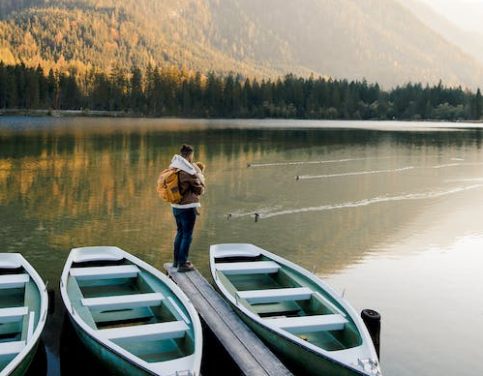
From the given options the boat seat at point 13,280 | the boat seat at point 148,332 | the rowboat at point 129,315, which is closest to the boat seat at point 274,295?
the rowboat at point 129,315

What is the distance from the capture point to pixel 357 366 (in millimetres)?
7949

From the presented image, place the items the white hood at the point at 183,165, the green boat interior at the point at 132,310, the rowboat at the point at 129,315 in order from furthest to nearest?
1. the white hood at the point at 183,165
2. the green boat interior at the point at 132,310
3. the rowboat at the point at 129,315

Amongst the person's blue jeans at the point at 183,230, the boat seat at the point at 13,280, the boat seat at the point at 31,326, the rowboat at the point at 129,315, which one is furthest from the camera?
the person's blue jeans at the point at 183,230

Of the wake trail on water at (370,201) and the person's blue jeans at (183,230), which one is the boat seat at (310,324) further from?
the wake trail on water at (370,201)

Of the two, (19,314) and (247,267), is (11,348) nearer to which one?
(19,314)

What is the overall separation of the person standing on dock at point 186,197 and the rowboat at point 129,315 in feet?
3.80

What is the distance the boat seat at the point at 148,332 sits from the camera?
345 inches

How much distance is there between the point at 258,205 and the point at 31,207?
1008 centimetres

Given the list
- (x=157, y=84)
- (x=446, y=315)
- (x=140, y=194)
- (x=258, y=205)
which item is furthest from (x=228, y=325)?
(x=157, y=84)

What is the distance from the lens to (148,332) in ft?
29.2

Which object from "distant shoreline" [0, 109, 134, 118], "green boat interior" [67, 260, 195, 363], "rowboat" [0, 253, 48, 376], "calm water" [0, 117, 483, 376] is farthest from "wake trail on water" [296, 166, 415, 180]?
"distant shoreline" [0, 109, 134, 118]

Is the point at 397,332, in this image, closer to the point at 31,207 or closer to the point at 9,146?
the point at 31,207

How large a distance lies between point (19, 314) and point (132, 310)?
2136 mm

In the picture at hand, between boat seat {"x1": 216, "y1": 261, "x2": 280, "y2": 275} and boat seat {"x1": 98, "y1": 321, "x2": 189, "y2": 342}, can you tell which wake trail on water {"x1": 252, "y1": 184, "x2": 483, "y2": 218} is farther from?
boat seat {"x1": 98, "y1": 321, "x2": 189, "y2": 342}
